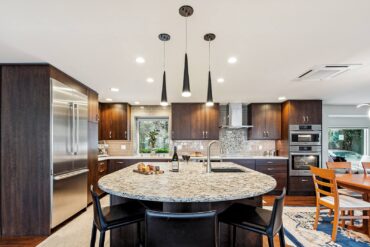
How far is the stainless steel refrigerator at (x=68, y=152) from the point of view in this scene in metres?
3.04

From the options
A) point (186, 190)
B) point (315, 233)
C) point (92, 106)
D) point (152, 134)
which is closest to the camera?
point (186, 190)

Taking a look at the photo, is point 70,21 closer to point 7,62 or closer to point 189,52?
point 189,52

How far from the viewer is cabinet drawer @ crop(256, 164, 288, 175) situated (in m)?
5.38

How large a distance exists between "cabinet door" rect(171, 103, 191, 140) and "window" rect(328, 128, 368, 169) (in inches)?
166

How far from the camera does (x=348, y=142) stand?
642cm

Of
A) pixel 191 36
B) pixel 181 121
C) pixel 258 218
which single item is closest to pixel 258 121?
pixel 181 121

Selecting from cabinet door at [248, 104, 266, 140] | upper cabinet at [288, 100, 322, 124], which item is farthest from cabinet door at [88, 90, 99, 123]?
upper cabinet at [288, 100, 322, 124]

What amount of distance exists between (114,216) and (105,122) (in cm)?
454

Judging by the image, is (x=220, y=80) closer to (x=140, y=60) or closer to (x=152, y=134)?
(x=140, y=60)

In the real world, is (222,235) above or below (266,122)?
below

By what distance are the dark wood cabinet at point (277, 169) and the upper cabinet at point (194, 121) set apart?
1.32 meters

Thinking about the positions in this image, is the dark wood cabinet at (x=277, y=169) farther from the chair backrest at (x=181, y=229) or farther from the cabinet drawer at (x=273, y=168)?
the chair backrest at (x=181, y=229)

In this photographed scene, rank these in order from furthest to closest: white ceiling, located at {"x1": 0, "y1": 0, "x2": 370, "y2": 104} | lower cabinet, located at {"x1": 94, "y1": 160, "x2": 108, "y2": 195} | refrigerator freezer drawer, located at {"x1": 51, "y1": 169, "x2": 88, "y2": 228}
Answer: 1. lower cabinet, located at {"x1": 94, "y1": 160, "x2": 108, "y2": 195}
2. refrigerator freezer drawer, located at {"x1": 51, "y1": 169, "x2": 88, "y2": 228}
3. white ceiling, located at {"x1": 0, "y1": 0, "x2": 370, "y2": 104}

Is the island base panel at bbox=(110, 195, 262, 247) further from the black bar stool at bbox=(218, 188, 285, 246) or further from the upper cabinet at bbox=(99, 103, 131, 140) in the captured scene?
the upper cabinet at bbox=(99, 103, 131, 140)
